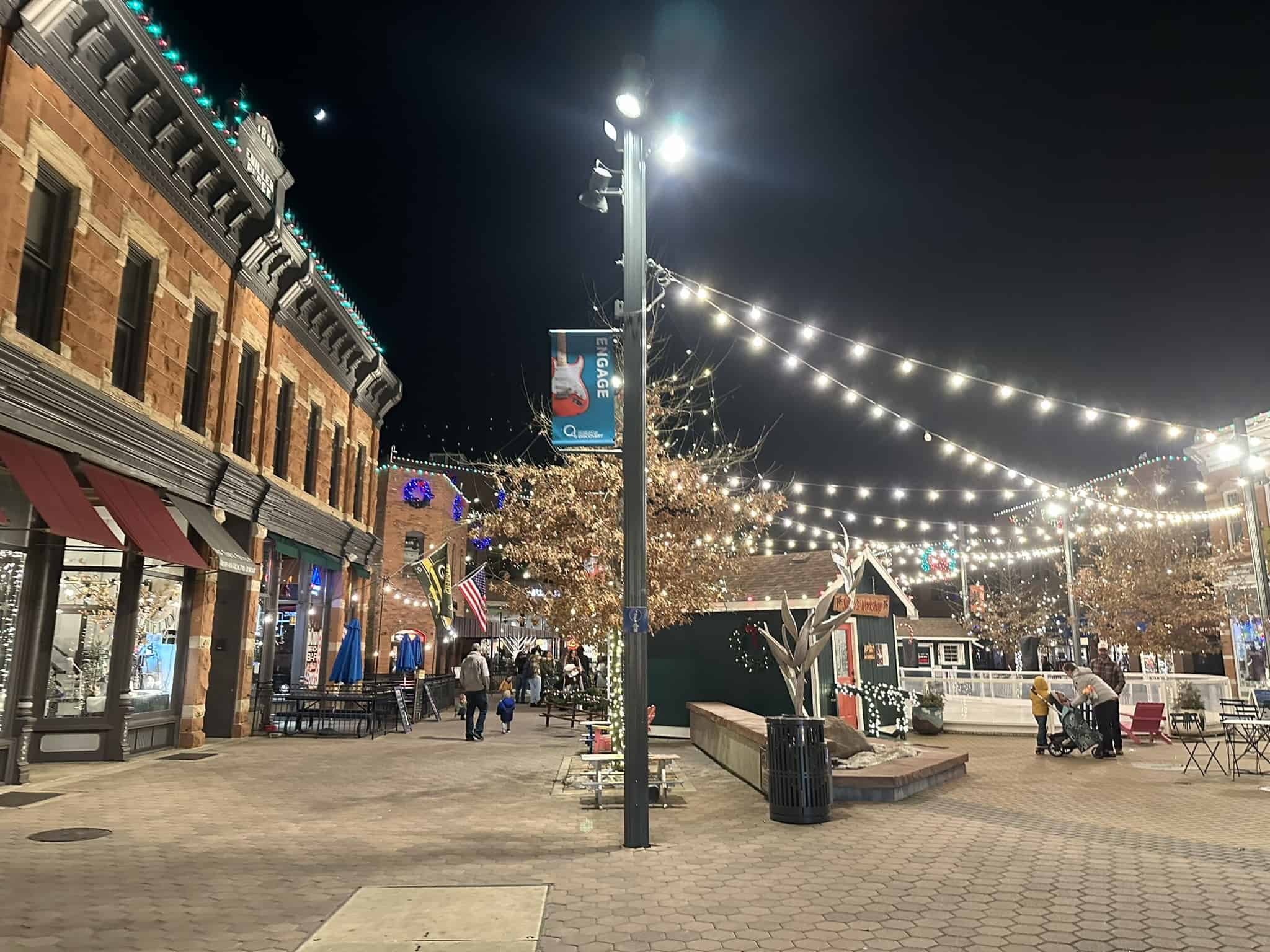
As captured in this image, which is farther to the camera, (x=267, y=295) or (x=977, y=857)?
(x=267, y=295)

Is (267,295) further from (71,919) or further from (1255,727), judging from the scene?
(1255,727)

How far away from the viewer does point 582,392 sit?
8.62 meters

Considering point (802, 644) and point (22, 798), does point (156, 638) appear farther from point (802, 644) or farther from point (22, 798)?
point (802, 644)

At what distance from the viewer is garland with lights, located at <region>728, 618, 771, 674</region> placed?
1781 centimetres

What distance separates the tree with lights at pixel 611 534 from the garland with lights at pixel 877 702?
4.86 m

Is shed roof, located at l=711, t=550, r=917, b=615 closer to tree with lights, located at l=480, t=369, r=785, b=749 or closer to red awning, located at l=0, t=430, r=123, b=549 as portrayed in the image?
tree with lights, located at l=480, t=369, r=785, b=749

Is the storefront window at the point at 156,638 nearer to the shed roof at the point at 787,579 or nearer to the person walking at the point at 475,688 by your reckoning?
the person walking at the point at 475,688

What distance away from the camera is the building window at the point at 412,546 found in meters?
36.6

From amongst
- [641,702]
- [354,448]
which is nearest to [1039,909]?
[641,702]

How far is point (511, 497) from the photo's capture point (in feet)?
47.8

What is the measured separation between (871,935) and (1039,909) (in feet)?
4.60

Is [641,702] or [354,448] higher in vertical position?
[354,448]

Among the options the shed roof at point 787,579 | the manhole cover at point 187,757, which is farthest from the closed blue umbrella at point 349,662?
the shed roof at point 787,579

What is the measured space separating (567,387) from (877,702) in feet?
43.7
